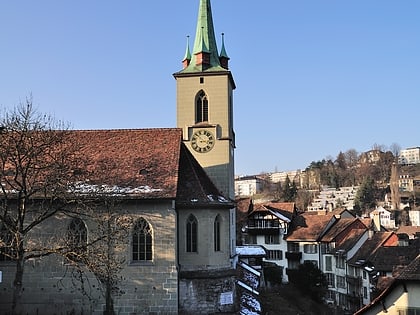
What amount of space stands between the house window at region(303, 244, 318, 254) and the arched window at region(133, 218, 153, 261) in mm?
37280

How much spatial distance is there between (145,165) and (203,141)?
19.5ft

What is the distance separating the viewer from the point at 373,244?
5116 cm

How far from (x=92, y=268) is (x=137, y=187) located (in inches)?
316

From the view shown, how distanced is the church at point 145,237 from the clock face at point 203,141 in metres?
2.22

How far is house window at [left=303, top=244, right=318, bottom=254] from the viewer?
61.7 meters

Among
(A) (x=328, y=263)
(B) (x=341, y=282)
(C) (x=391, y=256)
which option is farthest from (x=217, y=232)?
(A) (x=328, y=263)

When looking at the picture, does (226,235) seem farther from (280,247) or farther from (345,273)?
(280,247)

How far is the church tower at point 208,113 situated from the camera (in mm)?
34594

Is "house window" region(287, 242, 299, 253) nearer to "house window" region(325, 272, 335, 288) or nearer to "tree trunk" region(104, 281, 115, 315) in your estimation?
"house window" region(325, 272, 335, 288)

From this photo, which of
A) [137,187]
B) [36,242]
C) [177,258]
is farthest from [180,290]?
[36,242]

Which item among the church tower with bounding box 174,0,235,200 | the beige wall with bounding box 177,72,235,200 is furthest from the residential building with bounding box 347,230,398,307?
the beige wall with bounding box 177,72,235,200

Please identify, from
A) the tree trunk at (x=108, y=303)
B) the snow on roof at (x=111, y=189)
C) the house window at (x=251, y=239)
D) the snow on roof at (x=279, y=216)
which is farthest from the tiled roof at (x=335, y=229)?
the tree trunk at (x=108, y=303)

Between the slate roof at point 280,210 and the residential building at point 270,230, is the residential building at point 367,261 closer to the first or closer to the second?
the residential building at point 270,230

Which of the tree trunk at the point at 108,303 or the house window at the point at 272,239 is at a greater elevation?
the house window at the point at 272,239
